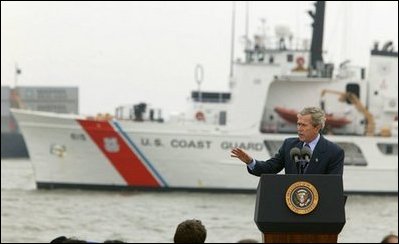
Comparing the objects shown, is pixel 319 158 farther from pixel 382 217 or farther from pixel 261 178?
pixel 382 217

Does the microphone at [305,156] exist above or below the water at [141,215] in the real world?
above

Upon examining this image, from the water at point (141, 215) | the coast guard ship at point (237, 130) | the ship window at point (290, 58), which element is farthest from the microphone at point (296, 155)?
the ship window at point (290, 58)

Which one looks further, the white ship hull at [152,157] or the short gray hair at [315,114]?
the white ship hull at [152,157]

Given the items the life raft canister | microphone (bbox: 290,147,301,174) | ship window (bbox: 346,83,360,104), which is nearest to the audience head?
microphone (bbox: 290,147,301,174)

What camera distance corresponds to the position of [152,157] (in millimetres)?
28719

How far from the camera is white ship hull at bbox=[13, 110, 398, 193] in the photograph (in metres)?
28.7

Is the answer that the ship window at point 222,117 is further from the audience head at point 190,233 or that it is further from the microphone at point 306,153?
the audience head at point 190,233

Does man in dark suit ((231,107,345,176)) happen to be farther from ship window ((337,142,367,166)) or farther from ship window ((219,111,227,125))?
ship window ((337,142,367,166))

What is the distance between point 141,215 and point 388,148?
11192 mm

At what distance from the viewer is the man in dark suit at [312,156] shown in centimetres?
370

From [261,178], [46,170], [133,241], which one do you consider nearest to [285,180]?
[261,178]

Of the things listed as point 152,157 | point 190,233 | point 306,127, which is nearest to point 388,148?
point 152,157

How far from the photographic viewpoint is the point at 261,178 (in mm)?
3686

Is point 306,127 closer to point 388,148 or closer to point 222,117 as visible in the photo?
point 222,117
